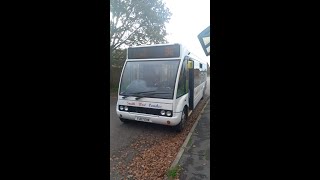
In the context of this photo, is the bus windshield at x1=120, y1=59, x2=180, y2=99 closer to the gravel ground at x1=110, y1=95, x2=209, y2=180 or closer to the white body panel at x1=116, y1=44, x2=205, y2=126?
the white body panel at x1=116, y1=44, x2=205, y2=126

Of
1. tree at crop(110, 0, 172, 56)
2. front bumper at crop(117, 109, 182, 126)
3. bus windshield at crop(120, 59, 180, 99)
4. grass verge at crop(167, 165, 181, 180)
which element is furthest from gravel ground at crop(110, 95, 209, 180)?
tree at crop(110, 0, 172, 56)

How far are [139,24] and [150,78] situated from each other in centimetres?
876

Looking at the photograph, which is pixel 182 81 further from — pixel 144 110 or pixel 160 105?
pixel 144 110

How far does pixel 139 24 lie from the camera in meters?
12.8

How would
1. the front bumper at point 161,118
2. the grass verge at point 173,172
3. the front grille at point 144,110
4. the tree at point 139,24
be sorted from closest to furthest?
the grass verge at point 173,172
the front bumper at point 161,118
the front grille at point 144,110
the tree at point 139,24

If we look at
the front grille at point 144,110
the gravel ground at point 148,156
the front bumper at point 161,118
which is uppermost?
the front grille at point 144,110

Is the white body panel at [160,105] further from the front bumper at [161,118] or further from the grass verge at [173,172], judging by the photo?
the grass verge at [173,172]

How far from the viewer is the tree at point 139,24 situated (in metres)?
12.0

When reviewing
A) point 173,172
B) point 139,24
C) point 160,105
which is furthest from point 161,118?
point 139,24

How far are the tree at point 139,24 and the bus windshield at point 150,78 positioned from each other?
7.15m

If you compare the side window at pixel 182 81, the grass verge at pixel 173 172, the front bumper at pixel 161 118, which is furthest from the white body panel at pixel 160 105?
the grass verge at pixel 173 172

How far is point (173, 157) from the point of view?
12.6 feet
